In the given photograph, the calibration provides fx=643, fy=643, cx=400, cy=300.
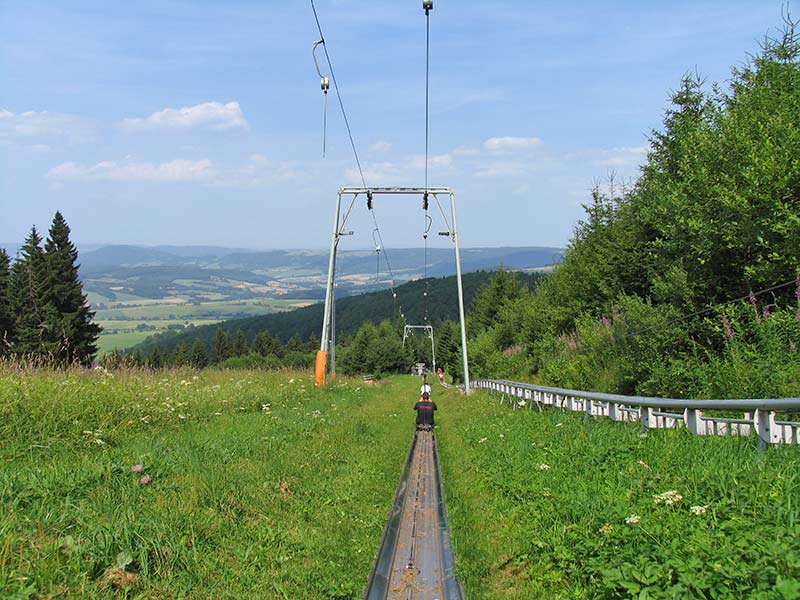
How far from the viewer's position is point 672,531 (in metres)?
4.92

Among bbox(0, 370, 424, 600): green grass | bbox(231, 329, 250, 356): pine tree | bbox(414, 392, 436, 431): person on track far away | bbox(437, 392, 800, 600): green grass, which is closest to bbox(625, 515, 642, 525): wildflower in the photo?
bbox(437, 392, 800, 600): green grass

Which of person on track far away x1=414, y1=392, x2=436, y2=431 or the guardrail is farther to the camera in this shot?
person on track far away x1=414, y1=392, x2=436, y2=431

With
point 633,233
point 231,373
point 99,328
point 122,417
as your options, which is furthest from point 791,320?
point 99,328

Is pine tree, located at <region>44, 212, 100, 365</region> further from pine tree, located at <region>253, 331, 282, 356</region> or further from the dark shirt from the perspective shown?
pine tree, located at <region>253, 331, 282, 356</region>

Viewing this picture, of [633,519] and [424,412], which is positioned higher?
[633,519]

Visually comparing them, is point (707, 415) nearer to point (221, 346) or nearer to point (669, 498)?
point (669, 498)

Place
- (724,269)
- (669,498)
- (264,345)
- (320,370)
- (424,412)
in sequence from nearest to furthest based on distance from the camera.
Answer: (669,498) → (724,269) → (424,412) → (320,370) → (264,345)

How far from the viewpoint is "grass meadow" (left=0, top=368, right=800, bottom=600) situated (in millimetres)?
4652

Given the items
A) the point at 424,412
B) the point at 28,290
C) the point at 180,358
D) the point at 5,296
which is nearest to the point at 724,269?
the point at 424,412

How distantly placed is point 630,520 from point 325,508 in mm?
4190

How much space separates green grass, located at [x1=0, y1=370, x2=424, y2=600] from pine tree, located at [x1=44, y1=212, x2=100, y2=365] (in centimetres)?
4683

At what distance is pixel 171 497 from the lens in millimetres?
6863

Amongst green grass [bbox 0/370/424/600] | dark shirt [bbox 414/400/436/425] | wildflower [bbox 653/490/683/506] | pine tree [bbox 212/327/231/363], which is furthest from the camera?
pine tree [bbox 212/327/231/363]

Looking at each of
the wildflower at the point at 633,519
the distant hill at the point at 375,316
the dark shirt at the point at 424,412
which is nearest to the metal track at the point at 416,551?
the wildflower at the point at 633,519
